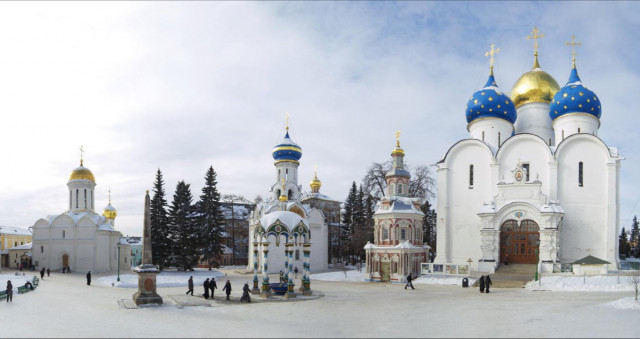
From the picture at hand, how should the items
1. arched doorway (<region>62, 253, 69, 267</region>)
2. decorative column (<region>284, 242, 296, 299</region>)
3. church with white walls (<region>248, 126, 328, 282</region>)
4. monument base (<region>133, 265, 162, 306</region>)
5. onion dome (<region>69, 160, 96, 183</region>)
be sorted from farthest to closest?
onion dome (<region>69, 160, 96, 183</region>), arched doorway (<region>62, 253, 69, 267</region>), church with white walls (<region>248, 126, 328, 282</region>), decorative column (<region>284, 242, 296, 299</region>), monument base (<region>133, 265, 162, 306</region>)

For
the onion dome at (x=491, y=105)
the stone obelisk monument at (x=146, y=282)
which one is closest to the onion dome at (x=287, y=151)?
the onion dome at (x=491, y=105)

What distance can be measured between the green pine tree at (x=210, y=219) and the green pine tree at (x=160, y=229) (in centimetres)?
259

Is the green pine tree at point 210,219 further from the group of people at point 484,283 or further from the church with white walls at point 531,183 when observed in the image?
the group of people at point 484,283

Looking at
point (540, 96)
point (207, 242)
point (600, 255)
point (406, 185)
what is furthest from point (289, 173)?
point (600, 255)

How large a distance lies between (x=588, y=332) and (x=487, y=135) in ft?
81.7

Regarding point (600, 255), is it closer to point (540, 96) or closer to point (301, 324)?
point (540, 96)

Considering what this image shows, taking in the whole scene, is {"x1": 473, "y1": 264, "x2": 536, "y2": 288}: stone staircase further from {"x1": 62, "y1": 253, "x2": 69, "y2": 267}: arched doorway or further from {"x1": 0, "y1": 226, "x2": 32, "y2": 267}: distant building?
{"x1": 0, "y1": 226, "x2": 32, "y2": 267}: distant building

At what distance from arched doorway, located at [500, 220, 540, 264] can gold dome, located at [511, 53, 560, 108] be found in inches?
442

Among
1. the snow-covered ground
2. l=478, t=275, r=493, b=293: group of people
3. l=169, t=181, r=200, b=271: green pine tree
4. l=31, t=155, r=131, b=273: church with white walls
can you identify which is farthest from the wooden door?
l=31, t=155, r=131, b=273: church with white walls

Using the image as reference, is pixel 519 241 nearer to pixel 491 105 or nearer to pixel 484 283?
pixel 484 283

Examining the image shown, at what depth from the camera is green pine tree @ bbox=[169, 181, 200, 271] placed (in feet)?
125

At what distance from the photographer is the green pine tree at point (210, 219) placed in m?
39.4

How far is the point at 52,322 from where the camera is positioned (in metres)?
14.6

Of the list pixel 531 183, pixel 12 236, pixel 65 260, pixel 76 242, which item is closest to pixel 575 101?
pixel 531 183
